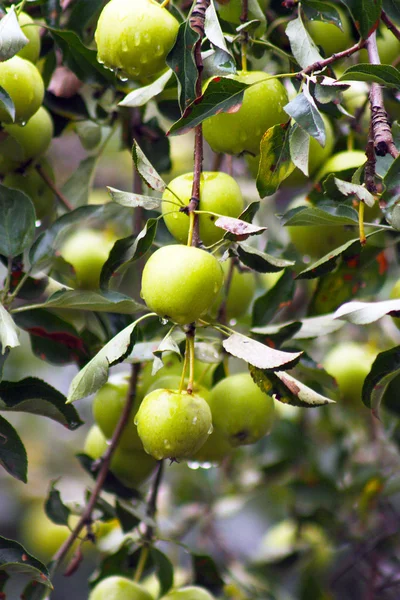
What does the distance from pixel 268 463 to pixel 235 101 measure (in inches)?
45.1

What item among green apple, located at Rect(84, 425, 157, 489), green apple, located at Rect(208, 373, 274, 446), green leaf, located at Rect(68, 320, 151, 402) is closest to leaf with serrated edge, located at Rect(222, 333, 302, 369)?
green leaf, located at Rect(68, 320, 151, 402)

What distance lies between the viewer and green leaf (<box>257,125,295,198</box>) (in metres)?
0.87

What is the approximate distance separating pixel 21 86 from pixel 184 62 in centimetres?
23

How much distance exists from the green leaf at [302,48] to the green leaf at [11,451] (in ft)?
1.98

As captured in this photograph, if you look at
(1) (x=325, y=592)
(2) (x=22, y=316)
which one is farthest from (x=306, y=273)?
(1) (x=325, y=592)

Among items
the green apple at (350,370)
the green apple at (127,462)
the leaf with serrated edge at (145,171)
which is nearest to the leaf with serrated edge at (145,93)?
the leaf with serrated edge at (145,171)

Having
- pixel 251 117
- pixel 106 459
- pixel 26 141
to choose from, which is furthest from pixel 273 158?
pixel 106 459

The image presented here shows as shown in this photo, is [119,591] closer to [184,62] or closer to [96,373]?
[96,373]

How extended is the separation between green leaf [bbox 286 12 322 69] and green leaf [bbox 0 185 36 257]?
0.41 m

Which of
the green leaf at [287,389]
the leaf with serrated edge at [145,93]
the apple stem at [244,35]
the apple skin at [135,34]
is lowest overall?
the green leaf at [287,389]

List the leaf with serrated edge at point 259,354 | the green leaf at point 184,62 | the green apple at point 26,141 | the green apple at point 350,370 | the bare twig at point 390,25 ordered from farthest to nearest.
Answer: the green apple at point 350,370, the green apple at point 26,141, the bare twig at point 390,25, the green leaf at point 184,62, the leaf with serrated edge at point 259,354

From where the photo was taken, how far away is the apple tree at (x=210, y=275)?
83 cm

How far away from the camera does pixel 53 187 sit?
47.4 inches

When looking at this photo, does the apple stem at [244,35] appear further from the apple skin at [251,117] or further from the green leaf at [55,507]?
the green leaf at [55,507]
